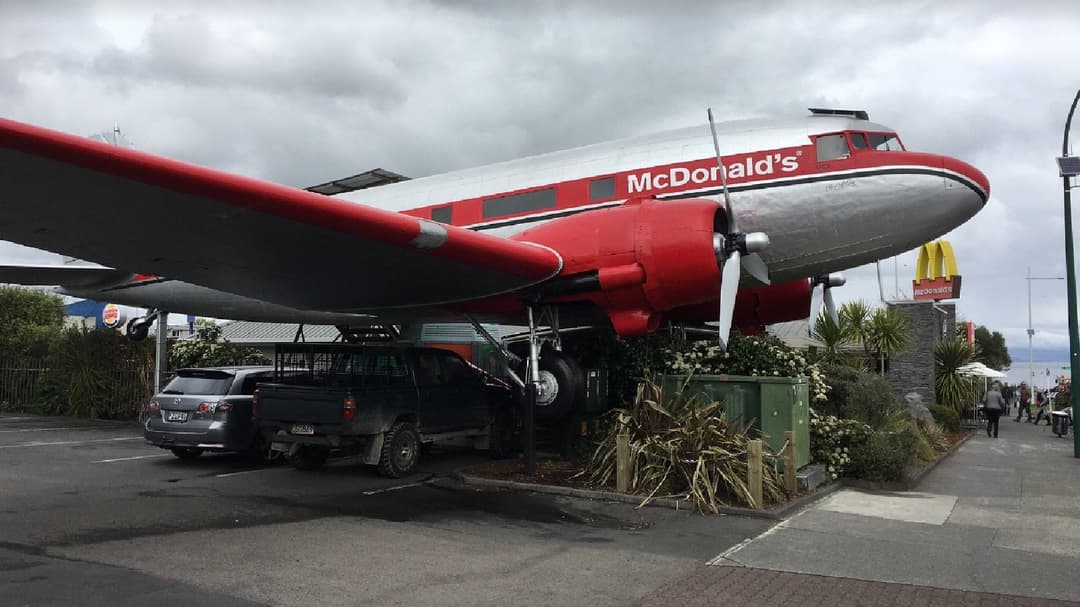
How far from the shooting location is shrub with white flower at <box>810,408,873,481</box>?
1186 centimetres

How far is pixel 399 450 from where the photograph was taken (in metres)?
11.0

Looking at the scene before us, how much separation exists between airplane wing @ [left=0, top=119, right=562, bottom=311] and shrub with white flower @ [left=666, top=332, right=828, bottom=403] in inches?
112

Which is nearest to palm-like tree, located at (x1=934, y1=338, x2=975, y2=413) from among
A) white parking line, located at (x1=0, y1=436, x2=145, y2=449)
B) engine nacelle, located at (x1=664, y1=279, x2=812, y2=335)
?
engine nacelle, located at (x1=664, y1=279, x2=812, y2=335)

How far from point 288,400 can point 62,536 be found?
3677mm

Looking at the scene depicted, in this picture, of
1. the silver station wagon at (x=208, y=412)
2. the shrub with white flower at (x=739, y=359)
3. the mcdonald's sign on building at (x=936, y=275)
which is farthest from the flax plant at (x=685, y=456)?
the mcdonald's sign on building at (x=936, y=275)

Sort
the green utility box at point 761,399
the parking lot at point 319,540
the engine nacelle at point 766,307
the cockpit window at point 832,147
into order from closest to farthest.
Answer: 1. the parking lot at point 319,540
2. the green utility box at point 761,399
3. the cockpit window at point 832,147
4. the engine nacelle at point 766,307

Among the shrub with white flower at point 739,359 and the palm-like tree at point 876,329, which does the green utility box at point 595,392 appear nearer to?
the shrub with white flower at point 739,359

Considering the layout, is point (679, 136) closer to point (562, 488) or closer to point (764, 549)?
point (562, 488)

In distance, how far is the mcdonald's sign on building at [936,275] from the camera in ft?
108

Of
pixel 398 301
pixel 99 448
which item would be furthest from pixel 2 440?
pixel 398 301

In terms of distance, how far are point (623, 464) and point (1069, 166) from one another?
42.5 feet

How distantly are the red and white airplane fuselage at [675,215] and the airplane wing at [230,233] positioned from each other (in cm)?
10

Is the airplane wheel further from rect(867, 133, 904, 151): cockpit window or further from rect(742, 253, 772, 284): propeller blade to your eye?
rect(867, 133, 904, 151): cockpit window

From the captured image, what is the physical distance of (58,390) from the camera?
22.4m
